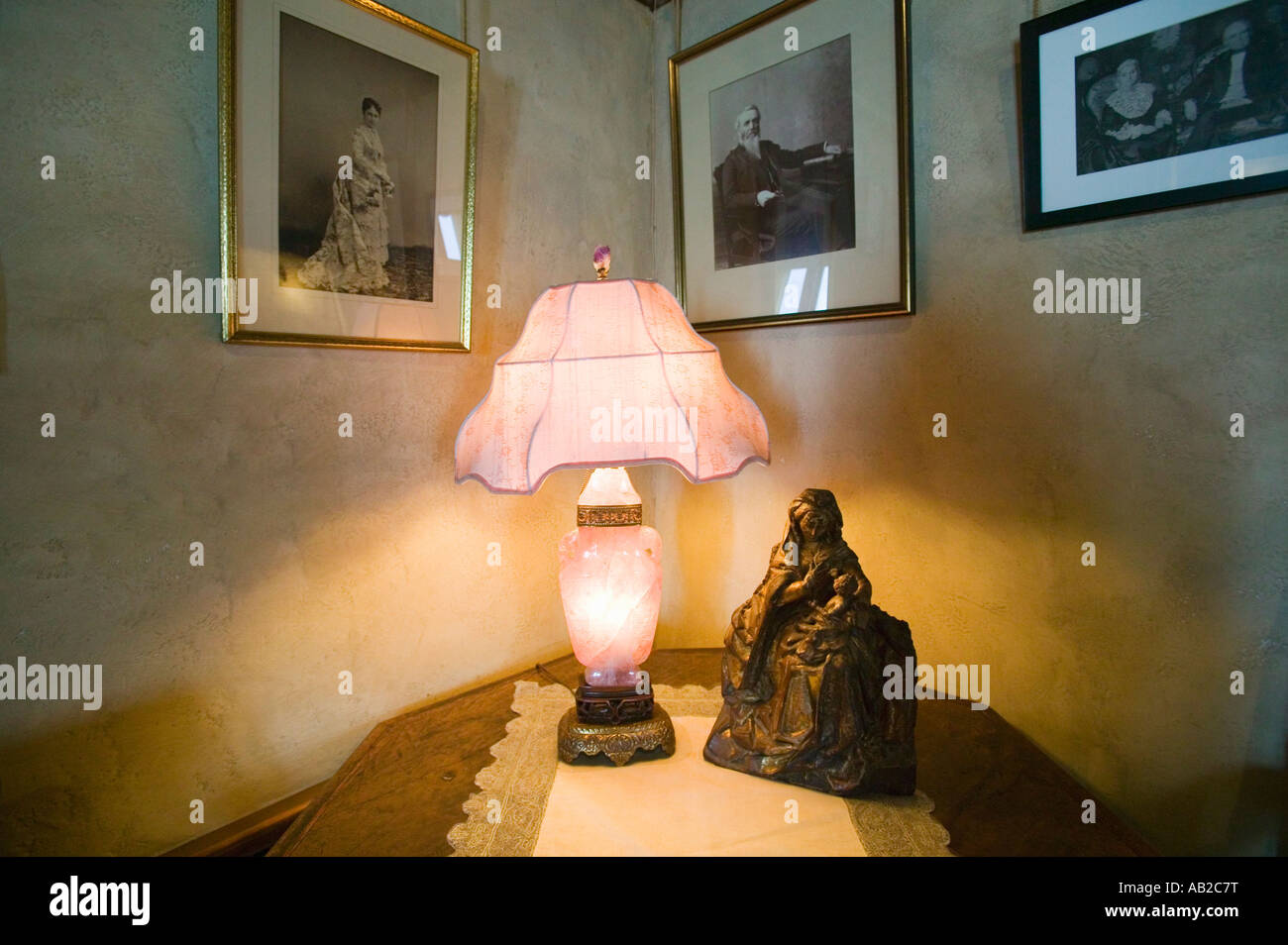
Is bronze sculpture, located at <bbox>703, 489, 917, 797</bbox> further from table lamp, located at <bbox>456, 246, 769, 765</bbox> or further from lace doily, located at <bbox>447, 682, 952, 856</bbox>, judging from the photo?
table lamp, located at <bbox>456, 246, 769, 765</bbox>

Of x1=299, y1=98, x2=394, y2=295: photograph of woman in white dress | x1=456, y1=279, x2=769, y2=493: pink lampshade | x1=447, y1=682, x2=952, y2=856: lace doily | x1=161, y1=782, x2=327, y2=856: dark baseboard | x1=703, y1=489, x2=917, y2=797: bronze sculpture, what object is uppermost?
x1=299, y1=98, x2=394, y2=295: photograph of woman in white dress

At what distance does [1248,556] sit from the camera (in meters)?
1.28

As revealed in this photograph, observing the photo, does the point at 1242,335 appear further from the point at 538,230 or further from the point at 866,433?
the point at 538,230

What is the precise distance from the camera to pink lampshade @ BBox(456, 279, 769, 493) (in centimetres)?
119

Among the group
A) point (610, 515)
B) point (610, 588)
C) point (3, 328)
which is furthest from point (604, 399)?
point (3, 328)

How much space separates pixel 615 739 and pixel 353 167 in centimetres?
143

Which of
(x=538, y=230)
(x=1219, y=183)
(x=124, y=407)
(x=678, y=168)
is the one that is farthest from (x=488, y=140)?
(x=1219, y=183)

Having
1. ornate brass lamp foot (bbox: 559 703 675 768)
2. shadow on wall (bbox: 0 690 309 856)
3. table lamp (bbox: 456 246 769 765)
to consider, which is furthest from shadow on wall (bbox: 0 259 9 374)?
ornate brass lamp foot (bbox: 559 703 675 768)

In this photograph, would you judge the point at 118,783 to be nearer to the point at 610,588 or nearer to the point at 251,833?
the point at 251,833

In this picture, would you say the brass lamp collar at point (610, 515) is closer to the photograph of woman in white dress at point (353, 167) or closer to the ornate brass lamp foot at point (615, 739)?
the ornate brass lamp foot at point (615, 739)

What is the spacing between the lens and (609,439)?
3.90 feet

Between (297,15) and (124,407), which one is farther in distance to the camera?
(297,15)

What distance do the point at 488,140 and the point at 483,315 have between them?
1.66ft

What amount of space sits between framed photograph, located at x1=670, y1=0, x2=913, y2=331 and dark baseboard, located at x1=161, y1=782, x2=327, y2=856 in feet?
5.69
